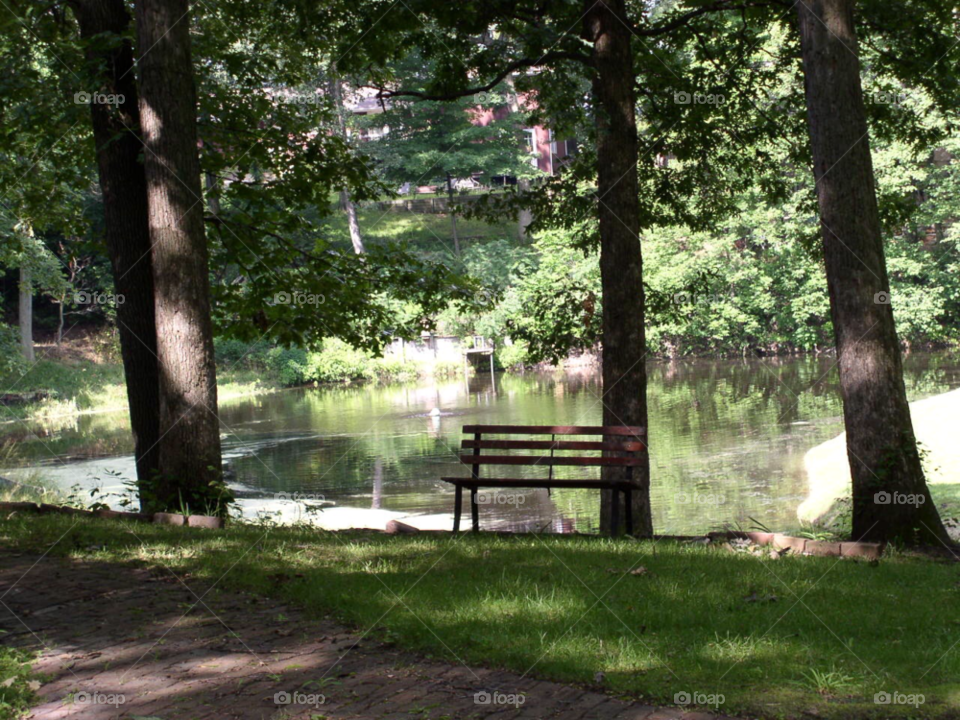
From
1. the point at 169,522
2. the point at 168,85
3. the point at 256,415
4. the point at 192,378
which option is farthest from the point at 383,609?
the point at 256,415

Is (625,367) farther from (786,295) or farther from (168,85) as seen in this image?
(786,295)

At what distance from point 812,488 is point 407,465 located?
943 centimetres

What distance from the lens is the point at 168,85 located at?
33.3 ft

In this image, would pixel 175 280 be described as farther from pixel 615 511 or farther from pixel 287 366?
pixel 287 366

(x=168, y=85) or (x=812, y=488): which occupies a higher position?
(x=168, y=85)
